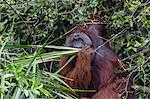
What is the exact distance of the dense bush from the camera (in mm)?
2510

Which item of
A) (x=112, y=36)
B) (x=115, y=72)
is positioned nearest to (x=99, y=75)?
(x=115, y=72)

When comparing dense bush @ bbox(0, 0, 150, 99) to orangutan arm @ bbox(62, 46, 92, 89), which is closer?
dense bush @ bbox(0, 0, 150, 99)

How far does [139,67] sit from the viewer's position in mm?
2543

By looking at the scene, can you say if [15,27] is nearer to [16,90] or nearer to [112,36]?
[112,36]

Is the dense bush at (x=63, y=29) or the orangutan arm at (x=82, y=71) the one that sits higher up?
the dense bush at (x=63, y=29)

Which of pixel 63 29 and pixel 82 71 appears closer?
pixel 82 71

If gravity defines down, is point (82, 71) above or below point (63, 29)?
below

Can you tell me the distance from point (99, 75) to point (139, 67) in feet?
1.50

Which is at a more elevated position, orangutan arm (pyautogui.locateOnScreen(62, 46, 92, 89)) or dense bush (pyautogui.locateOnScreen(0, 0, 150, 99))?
dense bush (pyautogui.locateOnScreen(0, 0, 150, 99))

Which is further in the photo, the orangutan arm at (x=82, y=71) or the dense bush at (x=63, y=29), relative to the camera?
the orangutan arm at (x=82, y=71)

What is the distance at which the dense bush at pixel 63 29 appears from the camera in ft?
8.23

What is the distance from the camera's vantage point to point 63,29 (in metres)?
3.04

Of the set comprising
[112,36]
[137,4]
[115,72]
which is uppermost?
[137,4]

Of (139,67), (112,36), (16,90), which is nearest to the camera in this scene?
(16,90)
